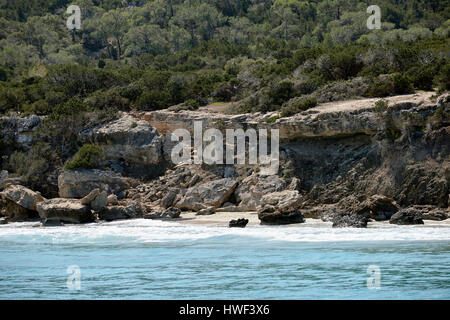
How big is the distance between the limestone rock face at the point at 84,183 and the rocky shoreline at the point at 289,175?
48mm

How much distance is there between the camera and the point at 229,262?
15.1m

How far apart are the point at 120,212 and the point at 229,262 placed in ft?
38.2

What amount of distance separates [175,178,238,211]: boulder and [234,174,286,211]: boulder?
1.66 ft

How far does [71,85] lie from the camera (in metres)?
37.7

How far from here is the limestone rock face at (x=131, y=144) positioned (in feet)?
99.2

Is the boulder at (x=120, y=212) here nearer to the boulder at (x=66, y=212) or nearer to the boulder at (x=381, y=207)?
the boulder at (x=66, y=212)

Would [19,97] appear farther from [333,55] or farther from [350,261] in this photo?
[350,261]

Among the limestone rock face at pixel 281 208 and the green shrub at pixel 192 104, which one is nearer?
the limestone rock face at pixel 281 208

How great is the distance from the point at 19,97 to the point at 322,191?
20.4 metres

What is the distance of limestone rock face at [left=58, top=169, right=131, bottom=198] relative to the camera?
28328 millimetres
